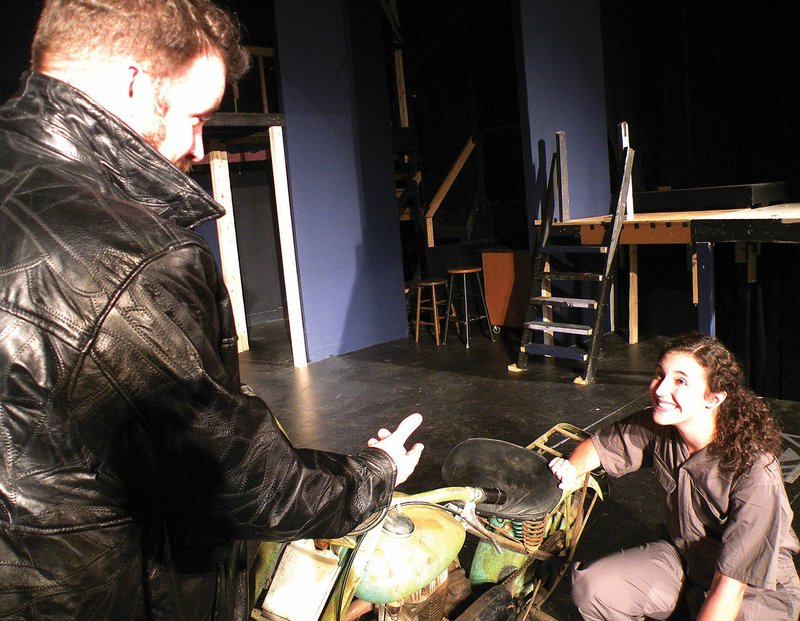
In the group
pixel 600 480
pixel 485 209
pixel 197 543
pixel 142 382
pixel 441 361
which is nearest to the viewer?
pixel 142 382

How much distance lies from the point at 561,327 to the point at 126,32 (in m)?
5.48

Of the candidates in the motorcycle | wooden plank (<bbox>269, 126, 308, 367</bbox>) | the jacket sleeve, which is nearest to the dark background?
wooden plank (<bbox>269, 126, 308, 367</bbox>)

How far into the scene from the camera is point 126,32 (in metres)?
0.98

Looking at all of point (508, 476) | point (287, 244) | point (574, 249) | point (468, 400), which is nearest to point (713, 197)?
point (574, 249)

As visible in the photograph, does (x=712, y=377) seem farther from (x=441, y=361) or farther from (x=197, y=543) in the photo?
(x=441, y=361)

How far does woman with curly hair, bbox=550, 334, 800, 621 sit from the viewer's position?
192 cm

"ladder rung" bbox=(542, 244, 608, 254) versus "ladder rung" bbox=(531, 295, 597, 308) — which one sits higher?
"ladder rung" bbox=(542, 244, 608, 254)

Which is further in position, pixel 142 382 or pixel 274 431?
pixel 274 431

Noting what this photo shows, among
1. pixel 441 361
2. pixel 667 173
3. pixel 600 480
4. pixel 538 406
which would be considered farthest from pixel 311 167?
pixel 600 480

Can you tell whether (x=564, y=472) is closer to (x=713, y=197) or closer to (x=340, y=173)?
(x=713, y=197)

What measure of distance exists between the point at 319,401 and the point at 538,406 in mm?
1878

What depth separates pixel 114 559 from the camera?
1046 mm

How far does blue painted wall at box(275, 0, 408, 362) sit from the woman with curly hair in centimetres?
540

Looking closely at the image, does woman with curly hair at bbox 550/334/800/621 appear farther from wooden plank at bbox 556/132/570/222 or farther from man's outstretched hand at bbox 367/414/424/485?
wooden plank at bbox 556/132/570/222
